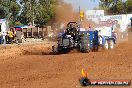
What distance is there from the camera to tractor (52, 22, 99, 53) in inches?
962

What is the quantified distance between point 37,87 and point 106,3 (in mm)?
85852

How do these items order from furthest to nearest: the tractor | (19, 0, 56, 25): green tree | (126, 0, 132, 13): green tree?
(126, 0, 132, 13): green tree < (19, 0, 56, 25): green tree < the tractor

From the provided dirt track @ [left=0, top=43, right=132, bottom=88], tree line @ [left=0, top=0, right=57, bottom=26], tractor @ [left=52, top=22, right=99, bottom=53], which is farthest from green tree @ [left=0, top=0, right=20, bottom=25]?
dirt track @ [left=0, top=43, right=132, bottom=88]

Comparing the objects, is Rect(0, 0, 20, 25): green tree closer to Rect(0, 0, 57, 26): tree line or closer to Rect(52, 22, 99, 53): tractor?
Rect(0, 0, 57, 26): tree line

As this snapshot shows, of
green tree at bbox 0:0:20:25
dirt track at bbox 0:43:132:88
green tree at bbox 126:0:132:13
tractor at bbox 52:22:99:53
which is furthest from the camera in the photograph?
green tree at bbox 126:0:132:13

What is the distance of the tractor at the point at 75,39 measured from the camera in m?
24.4

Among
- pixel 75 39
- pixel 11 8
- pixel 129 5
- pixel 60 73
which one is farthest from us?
pixel 129 5

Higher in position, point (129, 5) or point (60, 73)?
point (129, 5)

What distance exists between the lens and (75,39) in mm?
24891

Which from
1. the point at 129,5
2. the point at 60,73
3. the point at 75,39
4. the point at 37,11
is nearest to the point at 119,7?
the point at 129,5

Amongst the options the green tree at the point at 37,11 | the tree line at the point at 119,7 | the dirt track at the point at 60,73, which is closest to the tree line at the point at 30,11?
the green tree at the point at 37,11

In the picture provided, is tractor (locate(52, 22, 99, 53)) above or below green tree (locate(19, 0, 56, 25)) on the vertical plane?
Result: below

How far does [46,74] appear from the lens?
578 inches

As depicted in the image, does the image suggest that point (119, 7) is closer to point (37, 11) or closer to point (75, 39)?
point (37, 11)
